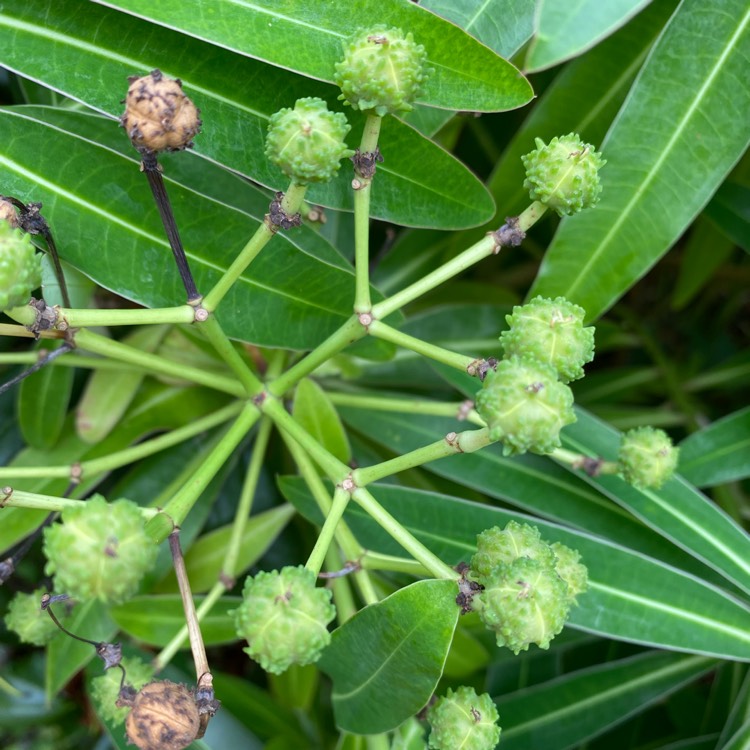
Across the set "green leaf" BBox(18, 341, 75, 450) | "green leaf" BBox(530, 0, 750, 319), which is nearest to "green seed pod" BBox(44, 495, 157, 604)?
"green leaf" BBox(18, 341, 75, 450)

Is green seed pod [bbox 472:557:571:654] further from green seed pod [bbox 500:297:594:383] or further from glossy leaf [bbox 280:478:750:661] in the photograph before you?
glossy leaf [bbox 280:478:750:661]

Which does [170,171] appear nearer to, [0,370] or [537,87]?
[0,370]

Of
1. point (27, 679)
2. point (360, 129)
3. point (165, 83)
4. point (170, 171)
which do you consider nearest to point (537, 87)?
point (360, 129)

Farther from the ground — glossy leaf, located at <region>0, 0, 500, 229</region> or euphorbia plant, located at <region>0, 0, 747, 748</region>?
glossy leaf, located at <region>0, 0, 500, 229</region>

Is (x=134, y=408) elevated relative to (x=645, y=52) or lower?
lower

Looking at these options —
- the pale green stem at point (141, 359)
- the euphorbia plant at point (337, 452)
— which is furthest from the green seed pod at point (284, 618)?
the pale green stem at point (141, 359)

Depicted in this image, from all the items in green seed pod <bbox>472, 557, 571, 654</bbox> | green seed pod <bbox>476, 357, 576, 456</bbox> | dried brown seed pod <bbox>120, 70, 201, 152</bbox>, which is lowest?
green seed pod <bbox>472, 557, 571, 654</bbox>
